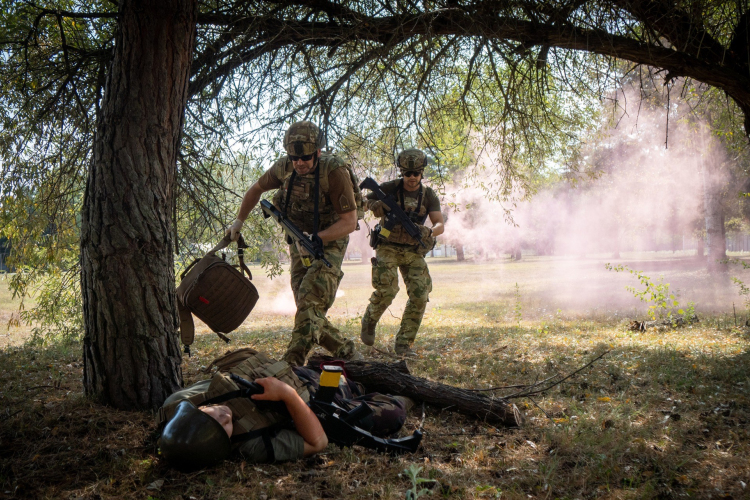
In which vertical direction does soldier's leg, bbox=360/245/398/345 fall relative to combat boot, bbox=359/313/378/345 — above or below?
above

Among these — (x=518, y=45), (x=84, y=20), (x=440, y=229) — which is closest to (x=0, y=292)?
(x=84, y=20)

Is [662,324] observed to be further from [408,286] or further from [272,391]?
[272,391]

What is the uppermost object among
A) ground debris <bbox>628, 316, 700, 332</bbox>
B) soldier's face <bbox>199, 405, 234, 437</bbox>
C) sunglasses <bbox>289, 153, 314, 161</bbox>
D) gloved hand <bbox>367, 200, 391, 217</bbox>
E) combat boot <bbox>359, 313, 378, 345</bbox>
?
sunglasses <bbox>289, 153, 314, 161</bbox>

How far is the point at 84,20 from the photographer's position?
518 centimetres

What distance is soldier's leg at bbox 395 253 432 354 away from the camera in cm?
590

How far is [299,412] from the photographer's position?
108 inches

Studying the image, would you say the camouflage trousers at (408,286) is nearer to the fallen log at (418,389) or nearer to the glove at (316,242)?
the glove at (316,242)

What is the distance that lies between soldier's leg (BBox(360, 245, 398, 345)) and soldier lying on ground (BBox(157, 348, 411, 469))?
2.77 meters

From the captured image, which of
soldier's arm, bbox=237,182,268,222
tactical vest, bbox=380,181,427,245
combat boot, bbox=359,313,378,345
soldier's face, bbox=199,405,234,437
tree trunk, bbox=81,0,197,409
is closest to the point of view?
soldier's face, bbox=199,405,234,437

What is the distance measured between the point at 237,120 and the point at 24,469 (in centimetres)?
411

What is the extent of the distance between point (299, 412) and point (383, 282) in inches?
128

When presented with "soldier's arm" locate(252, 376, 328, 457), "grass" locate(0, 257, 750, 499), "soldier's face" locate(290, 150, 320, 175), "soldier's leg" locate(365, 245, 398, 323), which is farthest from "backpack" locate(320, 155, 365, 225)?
"soldier's arm" locate(252, 376, 328, 457)

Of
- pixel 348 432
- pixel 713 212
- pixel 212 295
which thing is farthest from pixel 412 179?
pixel 713 212

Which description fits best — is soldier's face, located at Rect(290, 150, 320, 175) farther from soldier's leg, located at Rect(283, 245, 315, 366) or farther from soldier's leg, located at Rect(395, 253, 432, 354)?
soldier's leg, located at Rect(395, 253, 432, 354)
